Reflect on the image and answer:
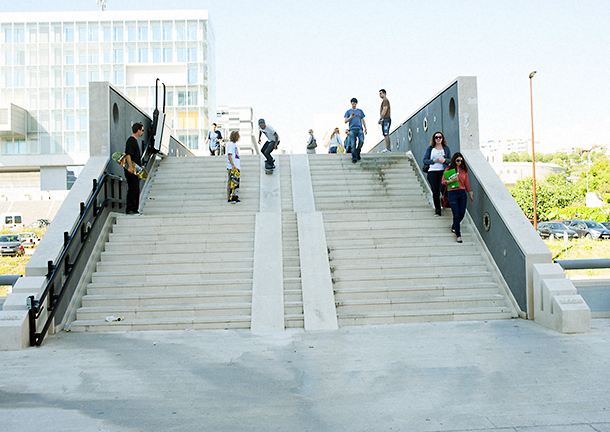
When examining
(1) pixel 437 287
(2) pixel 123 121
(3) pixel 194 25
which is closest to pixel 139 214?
(2) pixel 123 121

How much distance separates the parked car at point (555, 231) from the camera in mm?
33312

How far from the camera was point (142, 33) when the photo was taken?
2205 inches

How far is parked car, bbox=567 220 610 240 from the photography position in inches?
1273

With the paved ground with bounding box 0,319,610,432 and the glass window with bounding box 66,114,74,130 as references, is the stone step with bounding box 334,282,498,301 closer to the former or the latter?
the paved ground with bounding box 0,319,610,432

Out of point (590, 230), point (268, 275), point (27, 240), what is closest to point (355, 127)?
point (268, 275)

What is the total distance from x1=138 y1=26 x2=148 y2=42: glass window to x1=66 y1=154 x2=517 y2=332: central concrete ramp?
169ft

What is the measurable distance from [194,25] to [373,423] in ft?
194

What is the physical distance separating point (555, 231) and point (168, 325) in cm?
3286

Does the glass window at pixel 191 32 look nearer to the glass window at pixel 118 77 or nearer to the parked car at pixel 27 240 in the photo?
the glass window at pixel 118 77

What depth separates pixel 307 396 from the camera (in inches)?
164

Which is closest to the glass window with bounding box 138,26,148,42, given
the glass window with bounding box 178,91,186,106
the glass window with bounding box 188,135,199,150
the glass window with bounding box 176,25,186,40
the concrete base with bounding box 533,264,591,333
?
the glass window with bounding box 176,25,186,40

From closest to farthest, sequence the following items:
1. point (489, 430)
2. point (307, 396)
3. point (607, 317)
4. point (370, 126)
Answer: point (489, 430) < point (307, 396) < point (607, 317) < point (370, 126)

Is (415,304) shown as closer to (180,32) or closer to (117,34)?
(180,32)

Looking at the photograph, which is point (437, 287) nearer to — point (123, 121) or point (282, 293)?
point (282, 293)
